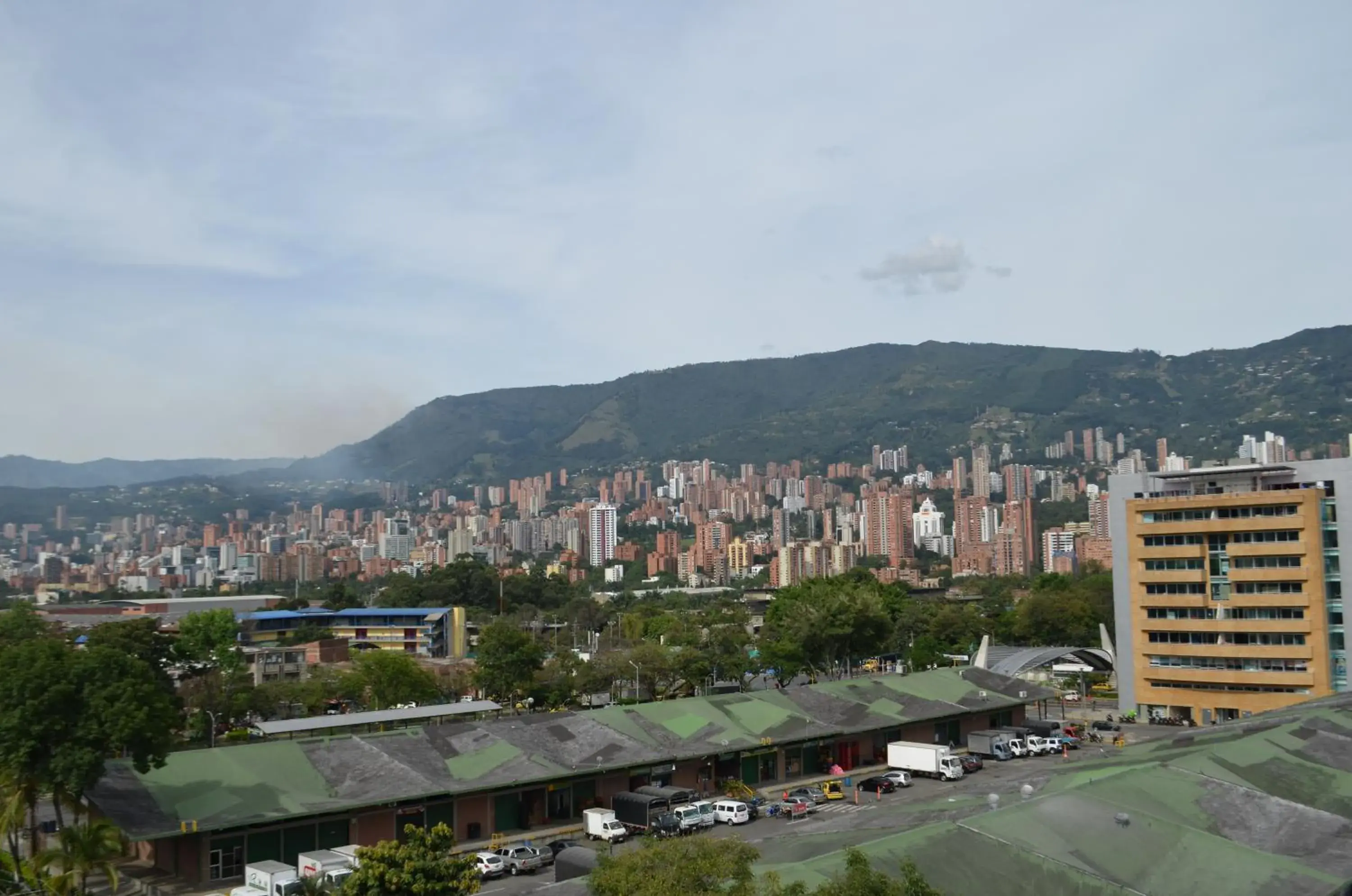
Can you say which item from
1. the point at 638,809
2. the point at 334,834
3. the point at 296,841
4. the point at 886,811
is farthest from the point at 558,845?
the point at 886,811

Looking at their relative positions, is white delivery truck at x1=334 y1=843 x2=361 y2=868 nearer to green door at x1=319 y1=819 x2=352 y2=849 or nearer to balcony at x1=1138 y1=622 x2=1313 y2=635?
green door at x1=319 y1=819 x2=352 y2=849

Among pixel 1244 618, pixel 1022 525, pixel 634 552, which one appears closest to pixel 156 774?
pixel 1244 618

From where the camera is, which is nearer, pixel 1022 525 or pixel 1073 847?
pixel 1073 847

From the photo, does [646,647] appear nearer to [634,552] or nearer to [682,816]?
[682,816]

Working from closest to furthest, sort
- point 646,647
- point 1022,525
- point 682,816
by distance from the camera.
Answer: point 682,816
point 646,647
point 1022,525

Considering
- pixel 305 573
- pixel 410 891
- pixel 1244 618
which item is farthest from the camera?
pixel 305 573

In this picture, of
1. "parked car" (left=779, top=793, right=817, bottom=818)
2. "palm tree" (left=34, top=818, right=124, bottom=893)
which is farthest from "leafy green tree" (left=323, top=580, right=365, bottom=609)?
"palm tree" (left=34, top=818, right=124, bottom=893)

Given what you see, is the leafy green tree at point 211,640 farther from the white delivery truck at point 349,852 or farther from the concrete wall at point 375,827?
the white delivery truck at point 349,852
